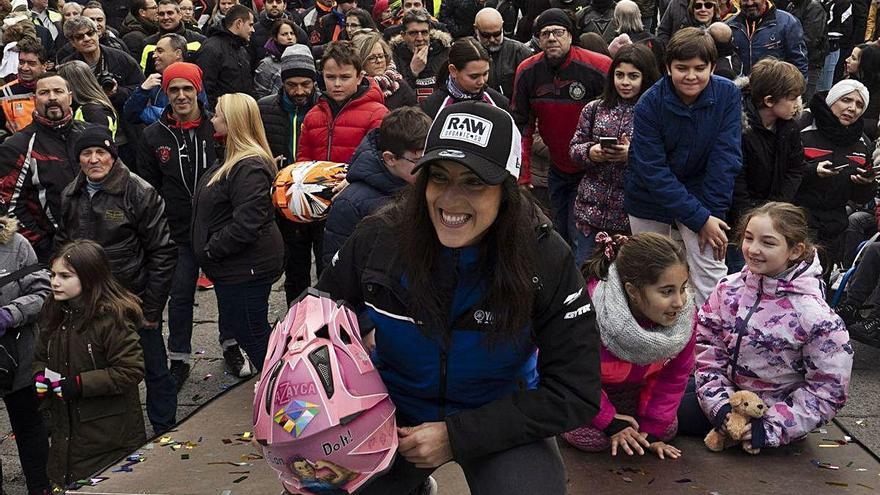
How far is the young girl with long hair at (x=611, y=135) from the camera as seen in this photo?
657 centimetres

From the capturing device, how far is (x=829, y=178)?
721cm

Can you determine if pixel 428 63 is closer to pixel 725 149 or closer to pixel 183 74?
pixel 183 74

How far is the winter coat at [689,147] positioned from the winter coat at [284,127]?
102 inches

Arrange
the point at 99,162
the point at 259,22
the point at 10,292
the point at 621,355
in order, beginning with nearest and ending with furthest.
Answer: the point at 621,355
the point at 10,292
the point at 99,162
the point at 259,22

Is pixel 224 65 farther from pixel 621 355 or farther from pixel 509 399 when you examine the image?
pixel 509 399

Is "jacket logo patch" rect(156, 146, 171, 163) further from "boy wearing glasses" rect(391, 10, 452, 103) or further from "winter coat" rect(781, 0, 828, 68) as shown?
"winter coat" rect(781, 0, 828, 68)

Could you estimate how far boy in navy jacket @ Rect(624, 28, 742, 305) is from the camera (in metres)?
5.81

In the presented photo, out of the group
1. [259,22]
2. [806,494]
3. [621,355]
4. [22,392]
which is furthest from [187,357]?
[259,22]

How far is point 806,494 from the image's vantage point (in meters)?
4.26

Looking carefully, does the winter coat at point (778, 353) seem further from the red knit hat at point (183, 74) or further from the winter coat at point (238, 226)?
the red knit hat at point (183, 74)

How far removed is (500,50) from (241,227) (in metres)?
4.61

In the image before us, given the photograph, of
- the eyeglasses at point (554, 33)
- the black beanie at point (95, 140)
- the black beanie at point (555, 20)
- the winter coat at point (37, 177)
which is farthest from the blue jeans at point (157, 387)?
the black beanie at point (555, 20)

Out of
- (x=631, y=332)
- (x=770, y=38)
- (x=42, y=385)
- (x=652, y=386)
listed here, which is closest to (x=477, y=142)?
(x=631, y=332)

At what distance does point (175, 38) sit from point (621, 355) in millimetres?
6741
